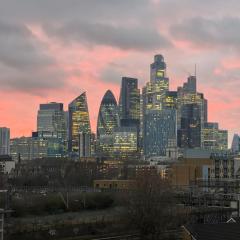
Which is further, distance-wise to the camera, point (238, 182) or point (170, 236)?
point (238, 182)

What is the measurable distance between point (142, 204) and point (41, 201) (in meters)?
22.5

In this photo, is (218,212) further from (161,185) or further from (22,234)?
(22,234)

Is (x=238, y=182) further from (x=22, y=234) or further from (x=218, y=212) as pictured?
(x=22, y=234)

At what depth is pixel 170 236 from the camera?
1706 inches

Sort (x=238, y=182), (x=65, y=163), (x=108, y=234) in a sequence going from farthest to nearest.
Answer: (x=65, y=163)
(x=238, y=182)
(x=108, y=234)

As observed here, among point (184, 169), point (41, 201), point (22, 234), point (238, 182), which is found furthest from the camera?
point (184, 169)

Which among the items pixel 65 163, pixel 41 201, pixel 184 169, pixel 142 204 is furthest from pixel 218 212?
pixel 65 163

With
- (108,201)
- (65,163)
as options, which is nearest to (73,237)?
(108,201)

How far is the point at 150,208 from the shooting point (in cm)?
4262

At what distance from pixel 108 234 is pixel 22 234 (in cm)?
750

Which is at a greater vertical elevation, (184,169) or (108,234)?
(184,169)

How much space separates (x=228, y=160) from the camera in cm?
10850

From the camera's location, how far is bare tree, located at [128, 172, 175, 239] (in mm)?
42125

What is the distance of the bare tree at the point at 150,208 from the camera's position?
4212 cm
